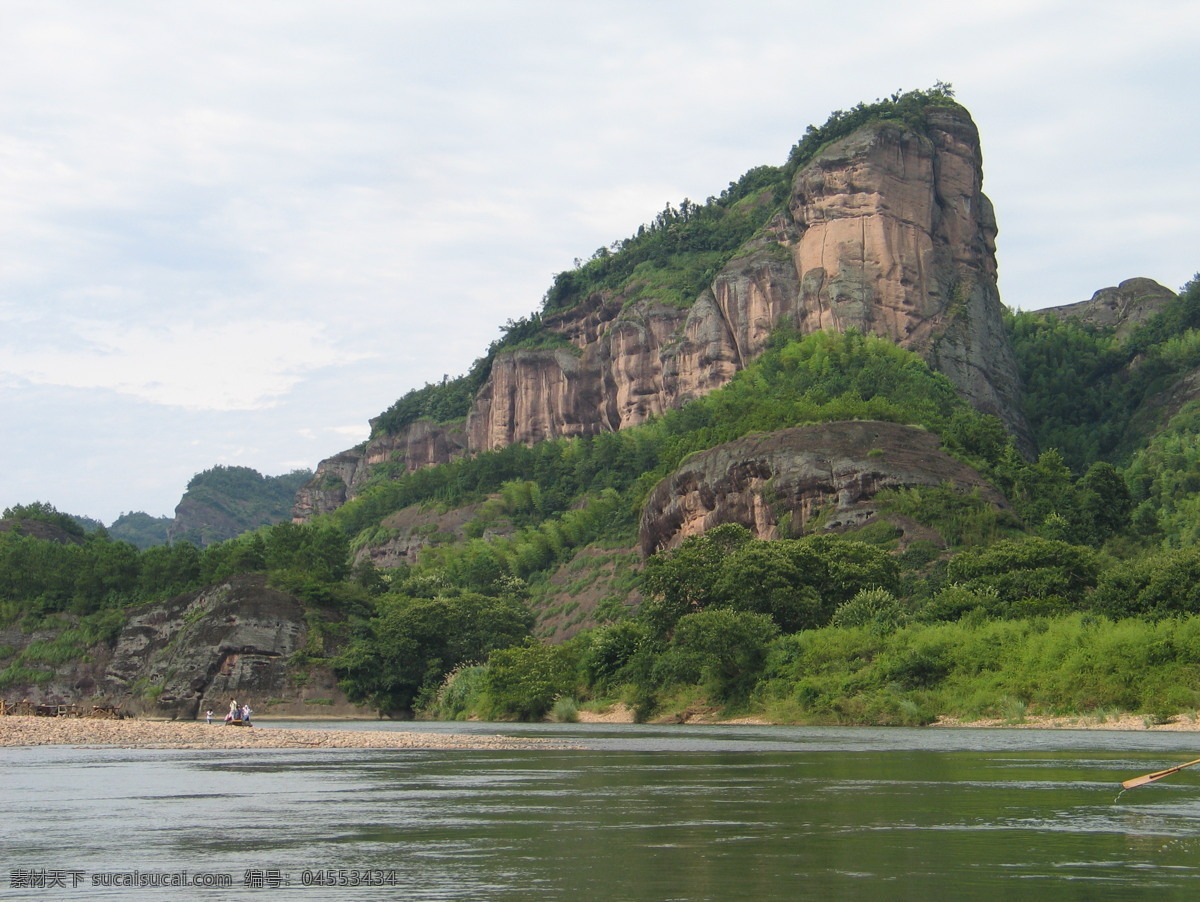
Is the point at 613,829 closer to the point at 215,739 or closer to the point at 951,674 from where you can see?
the point at 215,739

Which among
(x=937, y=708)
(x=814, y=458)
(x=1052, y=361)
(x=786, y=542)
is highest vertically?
(x=1052, y=361)

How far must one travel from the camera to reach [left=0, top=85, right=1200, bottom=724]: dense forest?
6359cm

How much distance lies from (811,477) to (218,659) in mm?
55041

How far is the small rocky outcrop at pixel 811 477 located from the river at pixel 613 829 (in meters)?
70.2

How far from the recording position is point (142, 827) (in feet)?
77.2

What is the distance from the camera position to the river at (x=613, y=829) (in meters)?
Result: 17.2

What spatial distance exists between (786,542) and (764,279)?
290ft

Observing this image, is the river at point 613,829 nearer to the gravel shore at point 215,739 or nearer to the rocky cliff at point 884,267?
the gravel shore at point 215,739

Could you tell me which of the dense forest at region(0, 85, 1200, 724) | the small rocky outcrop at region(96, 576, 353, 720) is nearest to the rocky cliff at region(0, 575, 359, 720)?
the small rocky outcrop at region(96, 576, 353, 720)

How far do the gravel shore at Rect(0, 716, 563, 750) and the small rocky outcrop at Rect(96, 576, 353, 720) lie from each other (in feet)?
150

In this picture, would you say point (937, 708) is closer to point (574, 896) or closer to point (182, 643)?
point (574, 896)

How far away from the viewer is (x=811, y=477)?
113 metres

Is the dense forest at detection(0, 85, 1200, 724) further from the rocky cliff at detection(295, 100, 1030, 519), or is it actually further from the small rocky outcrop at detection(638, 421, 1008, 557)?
the rocky cliff at detection(295, 100, 1030, 519)

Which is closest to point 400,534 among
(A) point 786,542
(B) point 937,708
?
(A) point 786,542
